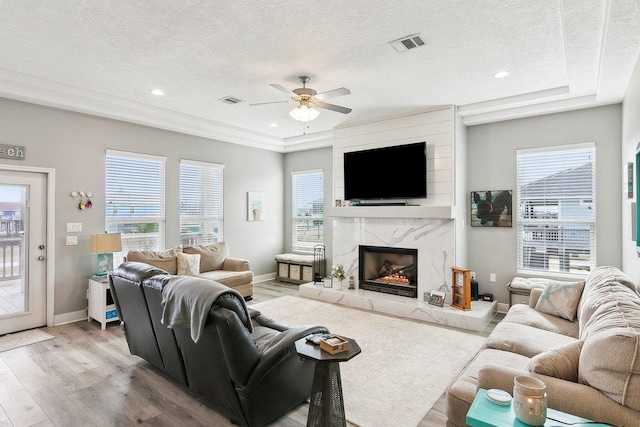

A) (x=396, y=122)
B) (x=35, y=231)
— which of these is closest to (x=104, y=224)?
(x=35, y=231)

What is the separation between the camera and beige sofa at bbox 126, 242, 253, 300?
204 inches

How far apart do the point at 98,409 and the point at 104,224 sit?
3.16m

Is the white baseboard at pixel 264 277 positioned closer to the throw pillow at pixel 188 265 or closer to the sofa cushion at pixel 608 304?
the throw pillow at pixel 188 265

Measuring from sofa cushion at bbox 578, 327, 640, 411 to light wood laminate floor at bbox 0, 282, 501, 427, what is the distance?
1232mm

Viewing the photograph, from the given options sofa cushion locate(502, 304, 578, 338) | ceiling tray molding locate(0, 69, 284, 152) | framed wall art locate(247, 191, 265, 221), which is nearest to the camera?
sofa cushion locate(502, 304, 578, 338)

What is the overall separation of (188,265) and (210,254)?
618 mm

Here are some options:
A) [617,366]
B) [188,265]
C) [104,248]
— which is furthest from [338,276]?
[617,366]

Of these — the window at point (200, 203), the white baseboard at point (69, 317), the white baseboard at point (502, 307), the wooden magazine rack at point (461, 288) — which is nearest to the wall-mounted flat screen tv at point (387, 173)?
the wooden magazine rack at point (461, 288)

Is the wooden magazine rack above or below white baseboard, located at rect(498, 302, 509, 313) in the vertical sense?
above

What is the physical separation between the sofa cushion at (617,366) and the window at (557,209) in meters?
3.69

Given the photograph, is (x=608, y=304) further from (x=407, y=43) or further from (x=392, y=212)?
(x=392, y=212)

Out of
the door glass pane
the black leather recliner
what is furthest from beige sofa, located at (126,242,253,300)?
the black leather recliner

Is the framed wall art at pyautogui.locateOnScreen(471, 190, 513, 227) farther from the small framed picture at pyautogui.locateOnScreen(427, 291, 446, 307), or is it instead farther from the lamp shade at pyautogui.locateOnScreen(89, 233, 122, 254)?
the lamp shade at pyautogui.locateOnScreen(89, 233, 122, 254)

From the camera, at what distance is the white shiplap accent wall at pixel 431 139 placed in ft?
16.7
